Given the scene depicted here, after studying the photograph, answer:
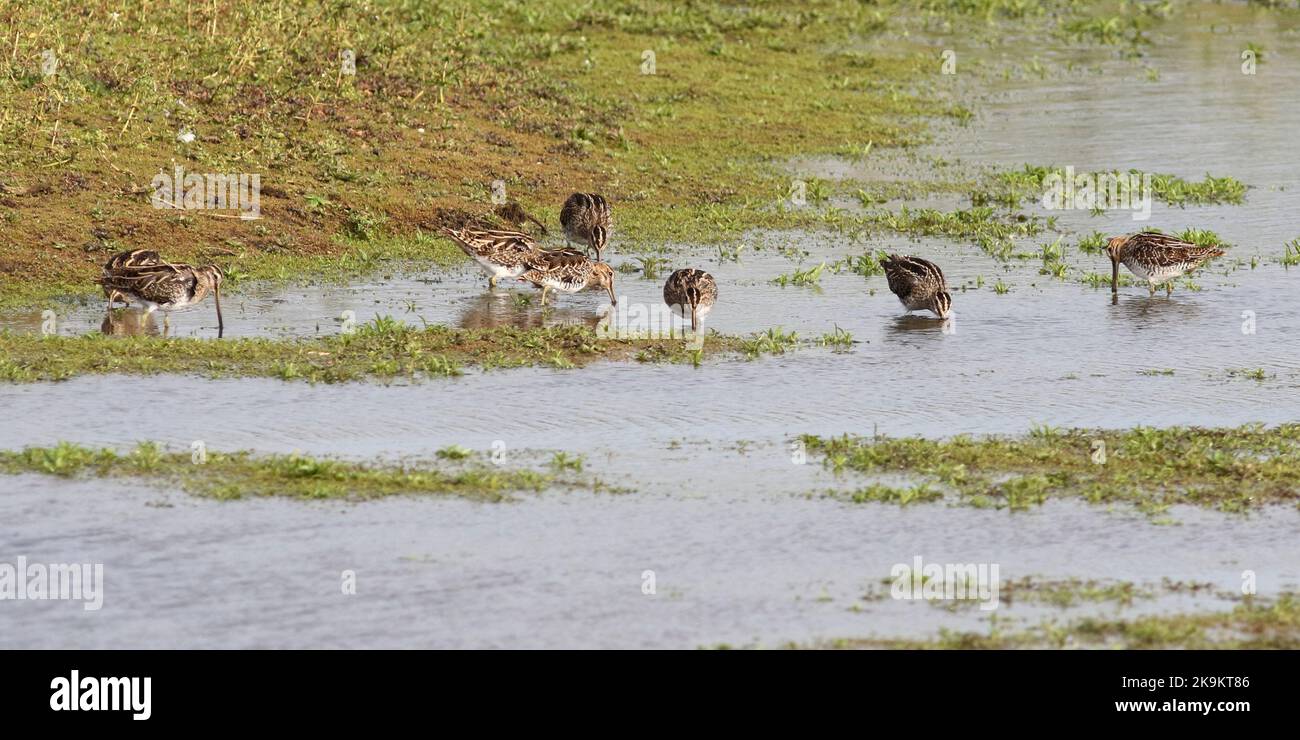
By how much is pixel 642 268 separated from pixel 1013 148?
8.12m

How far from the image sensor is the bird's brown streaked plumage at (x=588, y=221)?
19.6m

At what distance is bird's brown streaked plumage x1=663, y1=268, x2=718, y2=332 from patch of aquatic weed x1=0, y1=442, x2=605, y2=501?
13.9ft

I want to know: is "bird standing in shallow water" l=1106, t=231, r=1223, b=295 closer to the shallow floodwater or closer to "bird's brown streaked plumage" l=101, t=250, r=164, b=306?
the shallow floodwater

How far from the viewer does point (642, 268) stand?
19.7 m

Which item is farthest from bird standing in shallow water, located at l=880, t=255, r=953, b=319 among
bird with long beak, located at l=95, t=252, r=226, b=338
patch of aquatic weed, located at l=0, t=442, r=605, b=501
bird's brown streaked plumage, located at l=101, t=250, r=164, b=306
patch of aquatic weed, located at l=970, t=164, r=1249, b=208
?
bird's brown streaked plumage, located at l=101, t=250, r=164, b=306

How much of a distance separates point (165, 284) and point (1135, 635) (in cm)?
957

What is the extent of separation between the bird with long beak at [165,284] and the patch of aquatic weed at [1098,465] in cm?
592

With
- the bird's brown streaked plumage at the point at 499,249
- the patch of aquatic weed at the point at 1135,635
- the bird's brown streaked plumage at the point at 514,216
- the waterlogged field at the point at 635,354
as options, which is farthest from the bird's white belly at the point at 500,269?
the patch of aquatic weed at the point at 1135,635

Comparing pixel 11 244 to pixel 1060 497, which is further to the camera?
pixel 11 244

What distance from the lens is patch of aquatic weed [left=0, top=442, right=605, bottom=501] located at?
12.0 meters

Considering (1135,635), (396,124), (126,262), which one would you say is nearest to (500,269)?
(126,262)

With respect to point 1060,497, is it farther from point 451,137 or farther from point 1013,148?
point 1013,148

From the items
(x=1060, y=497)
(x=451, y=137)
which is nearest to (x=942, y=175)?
(x=451, y=137)
